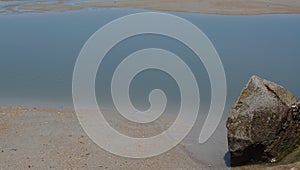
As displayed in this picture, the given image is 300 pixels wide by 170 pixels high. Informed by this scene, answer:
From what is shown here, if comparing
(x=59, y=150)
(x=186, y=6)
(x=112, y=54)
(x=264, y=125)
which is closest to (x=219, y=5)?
(x=186, y=6)

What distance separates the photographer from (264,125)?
9.12m

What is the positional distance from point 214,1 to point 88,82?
23.9 meters

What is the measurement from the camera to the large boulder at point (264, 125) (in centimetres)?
912

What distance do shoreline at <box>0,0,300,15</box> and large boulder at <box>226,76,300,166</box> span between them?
22.1m

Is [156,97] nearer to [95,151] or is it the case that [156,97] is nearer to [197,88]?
[197,88]

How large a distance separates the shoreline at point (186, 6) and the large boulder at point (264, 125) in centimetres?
2207

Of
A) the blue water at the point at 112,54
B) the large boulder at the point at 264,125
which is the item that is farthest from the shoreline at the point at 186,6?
the large boulder at the point at 264,125

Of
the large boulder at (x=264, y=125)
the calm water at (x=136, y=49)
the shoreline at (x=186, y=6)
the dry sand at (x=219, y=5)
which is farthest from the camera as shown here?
the shoreline at (x=186, y=6)

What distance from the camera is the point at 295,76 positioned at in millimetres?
15359

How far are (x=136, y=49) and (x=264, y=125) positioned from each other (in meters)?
10.6

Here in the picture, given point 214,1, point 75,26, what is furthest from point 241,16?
point 75,26

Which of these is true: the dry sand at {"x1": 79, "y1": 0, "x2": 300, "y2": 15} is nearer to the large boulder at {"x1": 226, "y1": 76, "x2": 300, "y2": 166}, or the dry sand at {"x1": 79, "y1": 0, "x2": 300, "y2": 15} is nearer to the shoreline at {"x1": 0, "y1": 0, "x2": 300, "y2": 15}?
the shoreline at {"x1": 0, "y1": 0, "x2": 300, "y2": 15}

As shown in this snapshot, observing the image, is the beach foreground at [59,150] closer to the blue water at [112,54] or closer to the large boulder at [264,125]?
the large boulder at [264,125]

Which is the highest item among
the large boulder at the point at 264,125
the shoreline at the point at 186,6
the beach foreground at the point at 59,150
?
the large boulder at the point at 264,125
